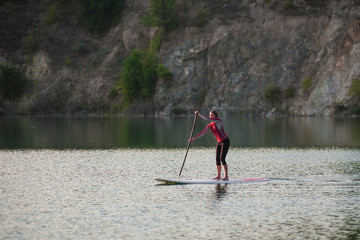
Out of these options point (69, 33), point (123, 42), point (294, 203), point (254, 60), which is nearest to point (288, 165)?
point (294, 203)

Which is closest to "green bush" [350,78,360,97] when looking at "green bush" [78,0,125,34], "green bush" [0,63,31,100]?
"green bush" [78,0,125,34]

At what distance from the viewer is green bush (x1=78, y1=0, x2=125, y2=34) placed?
127m

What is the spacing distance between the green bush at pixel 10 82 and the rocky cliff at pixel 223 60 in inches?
75.7

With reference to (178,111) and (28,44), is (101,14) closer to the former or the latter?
(28,44)

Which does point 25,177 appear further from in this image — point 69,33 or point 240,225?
point 69,33

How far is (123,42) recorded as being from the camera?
121688 mm

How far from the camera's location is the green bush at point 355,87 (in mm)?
88188

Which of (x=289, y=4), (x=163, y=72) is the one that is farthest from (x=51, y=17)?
(x=289, y=4)

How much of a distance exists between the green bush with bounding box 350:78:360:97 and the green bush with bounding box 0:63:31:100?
58491 mm

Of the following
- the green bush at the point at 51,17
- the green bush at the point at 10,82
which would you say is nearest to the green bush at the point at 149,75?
the green bush at the point at 10,82

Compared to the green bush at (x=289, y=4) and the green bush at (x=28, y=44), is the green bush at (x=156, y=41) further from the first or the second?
the green bush at (x=28, y=44)

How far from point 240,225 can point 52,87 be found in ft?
331

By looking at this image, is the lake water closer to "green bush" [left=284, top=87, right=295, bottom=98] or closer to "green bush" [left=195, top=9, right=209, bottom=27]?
"green bush" [left=284, top=87, right=295, bottom=98]

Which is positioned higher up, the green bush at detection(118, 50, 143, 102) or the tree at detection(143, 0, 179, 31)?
the tree at detection(143, 0, 179, 31)
